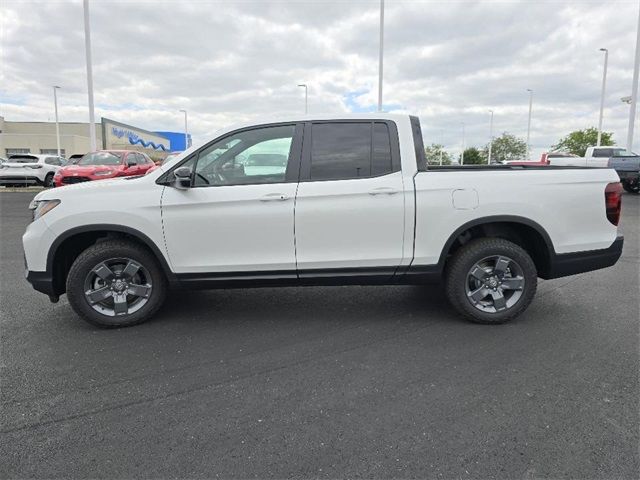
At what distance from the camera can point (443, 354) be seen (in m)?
3.51

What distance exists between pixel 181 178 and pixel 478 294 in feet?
9.21

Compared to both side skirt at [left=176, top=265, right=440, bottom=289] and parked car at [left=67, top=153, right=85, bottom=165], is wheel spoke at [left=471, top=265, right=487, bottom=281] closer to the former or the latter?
side skirt at [left=176, top=265, right=440, bottom=289]

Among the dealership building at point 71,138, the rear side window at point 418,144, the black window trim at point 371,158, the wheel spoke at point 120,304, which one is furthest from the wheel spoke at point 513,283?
the dealership building at point 71,138

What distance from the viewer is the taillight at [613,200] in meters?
4.03

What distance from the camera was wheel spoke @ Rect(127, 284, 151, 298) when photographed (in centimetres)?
404

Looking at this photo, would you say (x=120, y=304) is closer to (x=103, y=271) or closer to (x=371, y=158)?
(x=103, y=271)

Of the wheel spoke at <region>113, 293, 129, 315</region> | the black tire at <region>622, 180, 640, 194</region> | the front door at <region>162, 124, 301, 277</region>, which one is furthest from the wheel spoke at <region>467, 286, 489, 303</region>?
the black tire at <region>622, 180, 640, 194</region>

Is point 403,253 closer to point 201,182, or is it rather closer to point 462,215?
point 462,215

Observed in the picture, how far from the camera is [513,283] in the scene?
13.4 feet

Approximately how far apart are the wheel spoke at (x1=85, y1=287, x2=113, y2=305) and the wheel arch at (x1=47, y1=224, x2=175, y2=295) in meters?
0.32

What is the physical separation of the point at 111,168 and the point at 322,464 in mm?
13299

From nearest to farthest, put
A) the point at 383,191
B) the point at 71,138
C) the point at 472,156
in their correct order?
the point at 383,191
the point at 71,138
the point at 472,156

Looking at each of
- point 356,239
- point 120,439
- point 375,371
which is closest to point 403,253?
point 356,239

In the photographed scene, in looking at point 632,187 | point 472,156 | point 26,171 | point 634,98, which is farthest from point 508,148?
point 26,171
